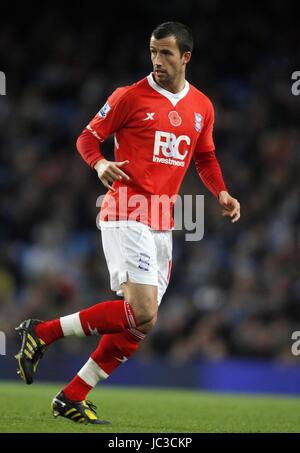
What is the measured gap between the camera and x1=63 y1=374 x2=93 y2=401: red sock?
6.24 m

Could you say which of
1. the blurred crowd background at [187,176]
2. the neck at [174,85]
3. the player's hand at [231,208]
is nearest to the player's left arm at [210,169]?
the player's hand at [231,208]

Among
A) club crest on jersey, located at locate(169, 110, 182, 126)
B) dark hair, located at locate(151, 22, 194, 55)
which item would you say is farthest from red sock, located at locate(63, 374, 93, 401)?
dark hair, located at locate(151, 22, 194, 55)

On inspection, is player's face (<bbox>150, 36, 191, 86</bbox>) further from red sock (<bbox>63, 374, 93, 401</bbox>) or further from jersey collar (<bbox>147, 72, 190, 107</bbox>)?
red sock (<bbox>63, 374, 93, 401</bbox>)

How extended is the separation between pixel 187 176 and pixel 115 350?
8319 millimetres

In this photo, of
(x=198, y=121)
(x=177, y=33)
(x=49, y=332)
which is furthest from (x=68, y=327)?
(x=177, y=33)

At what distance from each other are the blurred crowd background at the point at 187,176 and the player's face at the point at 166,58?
6.17m

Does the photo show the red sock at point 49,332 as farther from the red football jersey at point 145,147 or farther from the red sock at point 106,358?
the red football jersey at point 145,147

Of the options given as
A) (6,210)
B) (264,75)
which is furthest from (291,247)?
(6,210)

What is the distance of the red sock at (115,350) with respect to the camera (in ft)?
20.7

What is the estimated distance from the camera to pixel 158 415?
278 inches

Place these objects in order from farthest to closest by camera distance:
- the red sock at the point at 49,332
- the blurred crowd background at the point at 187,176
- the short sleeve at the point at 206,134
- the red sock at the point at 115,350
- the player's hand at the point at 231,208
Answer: the blurred crowd background at the point at 187,176 → the short sleeve at the point at 206,134 → the player's hand at the point at 231,208 → the red sock at the point at 115,350 → the red sock at the point at 49,332

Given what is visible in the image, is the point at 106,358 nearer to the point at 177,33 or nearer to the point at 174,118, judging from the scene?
the point at 174,118

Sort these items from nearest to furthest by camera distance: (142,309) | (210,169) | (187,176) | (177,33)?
(142,309)
(177,33)
(210,169)
(187,176)

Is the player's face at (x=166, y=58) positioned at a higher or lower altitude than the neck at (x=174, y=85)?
higher
